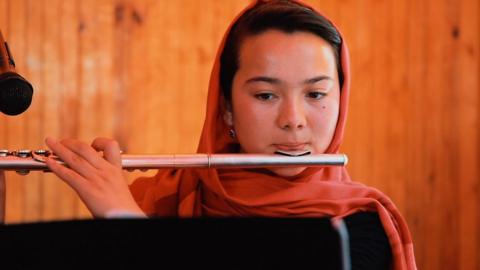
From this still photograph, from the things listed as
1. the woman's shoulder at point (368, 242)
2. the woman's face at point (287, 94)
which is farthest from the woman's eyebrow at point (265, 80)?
the woman's shoulder at point (368, 242)

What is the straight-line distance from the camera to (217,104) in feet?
4.66

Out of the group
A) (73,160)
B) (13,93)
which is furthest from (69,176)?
(13,93)

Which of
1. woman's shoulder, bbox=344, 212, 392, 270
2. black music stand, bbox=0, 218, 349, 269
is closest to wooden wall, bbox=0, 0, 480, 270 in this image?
woman's shoulder, bbox=344, 212, 392, 270

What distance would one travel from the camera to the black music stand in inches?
28.7

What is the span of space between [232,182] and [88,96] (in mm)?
1285

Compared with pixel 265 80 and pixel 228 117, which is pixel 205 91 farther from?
pixel 265 80

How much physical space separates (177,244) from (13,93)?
32 cm

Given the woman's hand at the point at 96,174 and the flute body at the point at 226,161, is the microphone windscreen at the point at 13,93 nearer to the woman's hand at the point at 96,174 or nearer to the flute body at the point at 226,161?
the woman's hand at the point at 96,174

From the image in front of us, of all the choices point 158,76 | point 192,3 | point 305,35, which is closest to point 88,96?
point 158,76

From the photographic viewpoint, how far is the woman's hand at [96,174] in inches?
43.3

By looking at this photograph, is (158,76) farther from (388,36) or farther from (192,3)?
(388,36)

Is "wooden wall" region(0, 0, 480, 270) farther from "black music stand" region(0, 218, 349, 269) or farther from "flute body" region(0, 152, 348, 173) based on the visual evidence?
"black music stand" region(0, 218, 349, 269)

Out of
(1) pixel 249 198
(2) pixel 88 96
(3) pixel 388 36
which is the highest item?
(3) pixel 388 36

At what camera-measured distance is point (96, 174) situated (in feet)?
3.76
